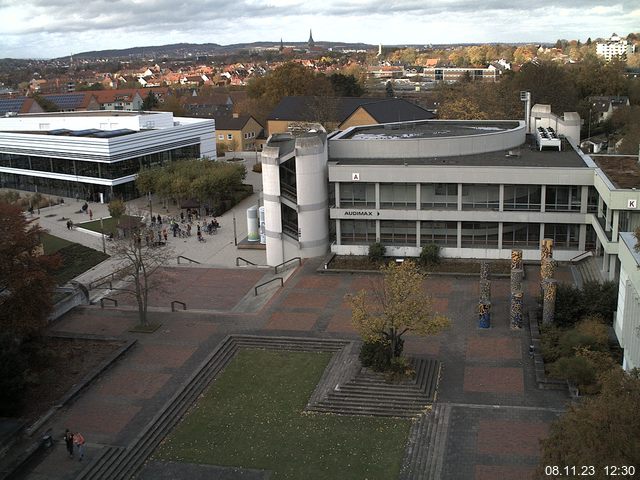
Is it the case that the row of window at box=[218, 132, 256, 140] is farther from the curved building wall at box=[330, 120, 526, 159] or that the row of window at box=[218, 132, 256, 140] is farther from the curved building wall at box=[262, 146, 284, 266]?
the curved building wall at box=[262, 146, 284, 266]

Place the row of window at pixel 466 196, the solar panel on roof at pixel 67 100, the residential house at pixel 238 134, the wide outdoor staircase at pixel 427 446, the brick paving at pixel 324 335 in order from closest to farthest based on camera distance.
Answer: the wide outdoor staircase at pixel 427 446, the brick paving at pixel 324 335, the row of window at pixel 466 196, the residential house at pixel 238 134, the solar panel on roof at pixel 67 100

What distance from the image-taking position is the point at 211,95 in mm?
141625

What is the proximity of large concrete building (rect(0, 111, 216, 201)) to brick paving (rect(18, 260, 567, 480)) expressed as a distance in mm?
29327

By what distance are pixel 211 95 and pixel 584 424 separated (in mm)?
133258

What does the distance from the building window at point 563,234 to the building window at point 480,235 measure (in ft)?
9.87

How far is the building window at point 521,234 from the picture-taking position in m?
42.0

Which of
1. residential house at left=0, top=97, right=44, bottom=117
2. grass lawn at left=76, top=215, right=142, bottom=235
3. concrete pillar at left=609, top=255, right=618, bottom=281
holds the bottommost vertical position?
grass lawn at left=76, top=215, right=142, bottom=235

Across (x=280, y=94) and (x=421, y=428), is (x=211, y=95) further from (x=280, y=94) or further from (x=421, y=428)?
(x=421, y=428)

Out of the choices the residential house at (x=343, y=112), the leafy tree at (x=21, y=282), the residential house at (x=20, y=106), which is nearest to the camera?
the leafy tree at (x=21, y=282)

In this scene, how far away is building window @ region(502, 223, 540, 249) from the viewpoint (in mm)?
42041

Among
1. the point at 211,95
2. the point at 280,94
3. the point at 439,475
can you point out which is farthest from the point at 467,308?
the point at 211,95

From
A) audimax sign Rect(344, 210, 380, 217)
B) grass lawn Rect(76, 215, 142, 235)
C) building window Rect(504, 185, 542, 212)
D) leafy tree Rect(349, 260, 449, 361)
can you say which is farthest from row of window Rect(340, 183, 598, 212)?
grass lawn Rect(76, 215, 142, 235)

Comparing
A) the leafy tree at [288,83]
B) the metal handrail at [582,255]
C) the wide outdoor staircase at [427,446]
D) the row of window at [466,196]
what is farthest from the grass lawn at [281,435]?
the leafy tree at [288,83]

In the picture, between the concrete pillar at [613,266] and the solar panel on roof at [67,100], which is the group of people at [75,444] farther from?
the solar panel on roof at [67,100]
